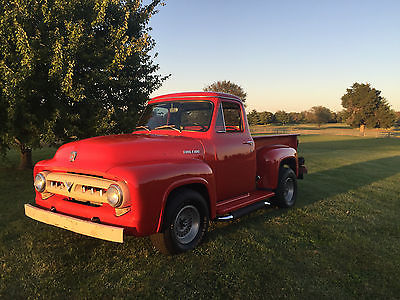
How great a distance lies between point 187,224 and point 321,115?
116 meters

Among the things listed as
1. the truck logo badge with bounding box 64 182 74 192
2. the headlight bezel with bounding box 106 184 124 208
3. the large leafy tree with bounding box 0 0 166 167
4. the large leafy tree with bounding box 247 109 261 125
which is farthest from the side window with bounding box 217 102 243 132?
the large leafy tree with bounding box 247 109 261 125

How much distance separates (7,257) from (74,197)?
1380 millimetres

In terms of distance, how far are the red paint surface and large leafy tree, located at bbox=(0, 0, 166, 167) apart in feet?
15.1

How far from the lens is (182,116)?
4.50m

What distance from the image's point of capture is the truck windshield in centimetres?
440

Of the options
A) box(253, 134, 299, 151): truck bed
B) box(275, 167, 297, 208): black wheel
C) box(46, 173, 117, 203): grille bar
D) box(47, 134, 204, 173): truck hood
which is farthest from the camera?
box(275, 167, 297, 208): black wheel

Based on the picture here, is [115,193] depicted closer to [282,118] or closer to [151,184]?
[151,184]

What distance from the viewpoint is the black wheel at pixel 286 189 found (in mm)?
5824

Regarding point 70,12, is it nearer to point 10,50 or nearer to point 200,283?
point 10,50

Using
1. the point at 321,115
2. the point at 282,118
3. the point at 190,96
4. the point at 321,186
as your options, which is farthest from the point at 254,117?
the point at 190,96

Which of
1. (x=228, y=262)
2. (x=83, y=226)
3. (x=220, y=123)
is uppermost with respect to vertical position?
(x=220, y=123)

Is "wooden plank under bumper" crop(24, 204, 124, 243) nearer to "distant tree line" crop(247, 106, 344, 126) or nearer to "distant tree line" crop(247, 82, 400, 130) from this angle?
"distant tree line" crop(247, 82, 400, 130)

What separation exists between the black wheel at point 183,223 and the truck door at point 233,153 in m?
0.64

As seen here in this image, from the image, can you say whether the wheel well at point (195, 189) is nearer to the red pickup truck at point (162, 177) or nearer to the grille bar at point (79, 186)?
the red pickup truck at point (162, 177)
